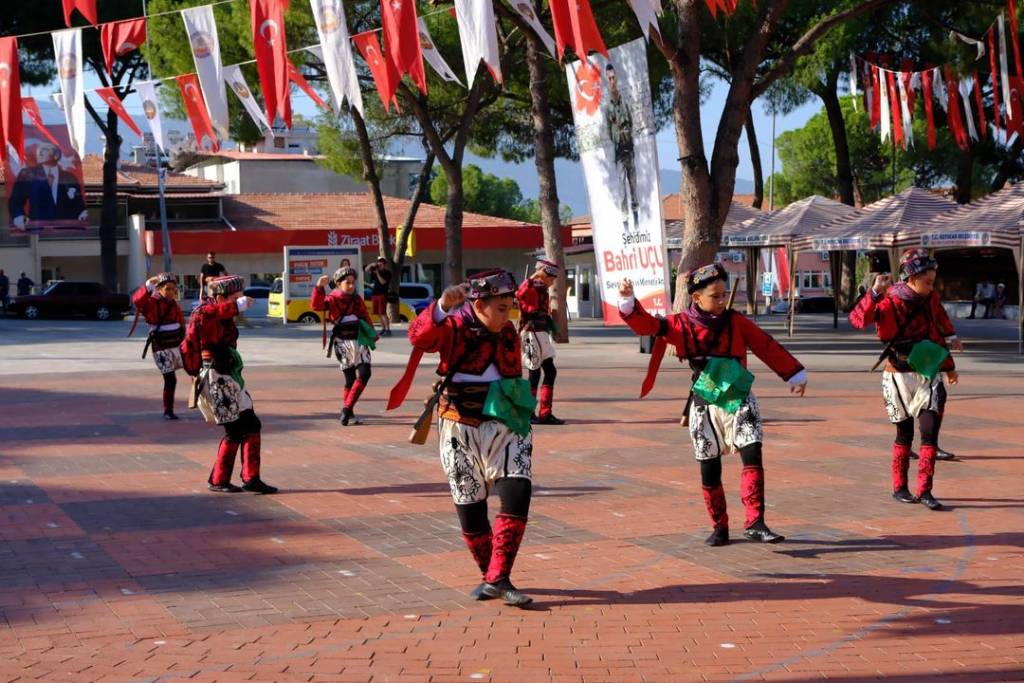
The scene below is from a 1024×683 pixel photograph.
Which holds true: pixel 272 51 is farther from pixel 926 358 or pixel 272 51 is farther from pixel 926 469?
pixel 926 469

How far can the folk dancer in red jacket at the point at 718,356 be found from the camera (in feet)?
26.2

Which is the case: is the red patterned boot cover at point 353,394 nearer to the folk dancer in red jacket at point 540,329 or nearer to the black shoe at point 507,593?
the folk dancer in red jacket at point 540,329


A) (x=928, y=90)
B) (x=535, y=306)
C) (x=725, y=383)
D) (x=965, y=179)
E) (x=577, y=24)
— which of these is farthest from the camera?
(x=965, y=179)

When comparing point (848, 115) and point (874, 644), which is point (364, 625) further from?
point (848, 115)

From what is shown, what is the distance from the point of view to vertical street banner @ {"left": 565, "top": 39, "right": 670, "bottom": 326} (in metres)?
21.0

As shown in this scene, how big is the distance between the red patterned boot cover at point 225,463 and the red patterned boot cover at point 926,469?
4988 millimetres

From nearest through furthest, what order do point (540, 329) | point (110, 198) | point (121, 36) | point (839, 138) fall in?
point (540, 329)
point (121, 36)
point (839, 138)
point (110, 198)

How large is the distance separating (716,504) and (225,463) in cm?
397

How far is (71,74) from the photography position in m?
17.5

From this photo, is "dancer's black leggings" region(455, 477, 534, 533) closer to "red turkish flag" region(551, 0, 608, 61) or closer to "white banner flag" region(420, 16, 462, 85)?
"red turkish flag" region(551, 0, 608, 61)

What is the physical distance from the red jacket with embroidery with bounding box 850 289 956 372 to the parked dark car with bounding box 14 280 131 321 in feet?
131

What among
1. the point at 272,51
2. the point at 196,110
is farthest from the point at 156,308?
the point at 196,110

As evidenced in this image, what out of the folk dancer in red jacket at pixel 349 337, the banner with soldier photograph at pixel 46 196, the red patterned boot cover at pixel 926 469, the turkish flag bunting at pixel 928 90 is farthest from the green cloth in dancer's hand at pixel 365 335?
the banner with soldier photograph at pixel 46 196

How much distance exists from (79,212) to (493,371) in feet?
166
